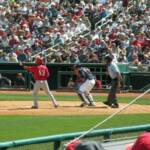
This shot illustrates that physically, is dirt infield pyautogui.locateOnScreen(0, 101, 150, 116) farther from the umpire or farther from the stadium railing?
the stadium railing

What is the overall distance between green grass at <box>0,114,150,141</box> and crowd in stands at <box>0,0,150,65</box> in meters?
11.5

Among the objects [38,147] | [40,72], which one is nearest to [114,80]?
[40,72]

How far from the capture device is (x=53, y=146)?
7.55 metres

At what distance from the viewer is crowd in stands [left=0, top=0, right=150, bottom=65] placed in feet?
97.0

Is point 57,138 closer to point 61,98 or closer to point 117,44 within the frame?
point 61,98

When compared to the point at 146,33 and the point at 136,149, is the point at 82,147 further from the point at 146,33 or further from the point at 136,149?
the point at 146,33

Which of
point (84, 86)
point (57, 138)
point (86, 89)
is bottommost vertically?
point (86, 89)

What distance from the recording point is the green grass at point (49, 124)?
13.4m

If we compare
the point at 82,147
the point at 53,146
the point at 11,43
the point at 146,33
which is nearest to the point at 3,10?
the point at 11,43

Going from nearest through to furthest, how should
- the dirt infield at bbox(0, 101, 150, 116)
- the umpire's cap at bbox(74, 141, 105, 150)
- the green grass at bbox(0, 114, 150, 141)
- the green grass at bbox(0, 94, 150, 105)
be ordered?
the umpire's cap at bbox(74, 141, 105, 150) < the green grass at bbox(0, 114, 150, 141) < the dirt infield at bbox(0, 101, 150, 116) < the green grass at bbox(0, 94, 150, 105)

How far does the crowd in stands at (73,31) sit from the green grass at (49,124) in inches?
452

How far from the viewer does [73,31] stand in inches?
1251

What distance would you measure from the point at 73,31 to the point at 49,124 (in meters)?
16.9

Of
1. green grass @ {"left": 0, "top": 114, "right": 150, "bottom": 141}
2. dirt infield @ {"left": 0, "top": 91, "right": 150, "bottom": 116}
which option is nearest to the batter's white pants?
dirt infield @ {"left": 0, "top": 91, "right": 150, "bottom": 116}
